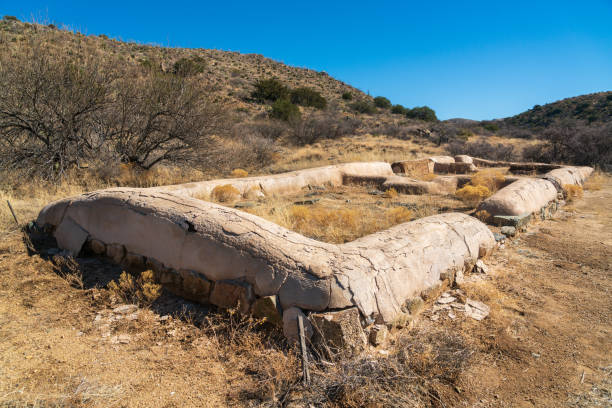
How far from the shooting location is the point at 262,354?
2303 mm

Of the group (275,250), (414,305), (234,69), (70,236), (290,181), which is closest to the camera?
(275,250)

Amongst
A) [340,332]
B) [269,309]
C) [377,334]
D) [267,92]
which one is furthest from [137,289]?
[267,92]

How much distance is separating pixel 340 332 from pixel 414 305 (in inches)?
34.6

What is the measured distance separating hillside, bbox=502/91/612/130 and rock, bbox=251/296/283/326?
32073 millimetres

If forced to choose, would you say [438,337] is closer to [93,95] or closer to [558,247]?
[558,247]

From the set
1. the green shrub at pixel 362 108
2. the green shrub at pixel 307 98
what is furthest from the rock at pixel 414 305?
the green shrub at pixel 362 108

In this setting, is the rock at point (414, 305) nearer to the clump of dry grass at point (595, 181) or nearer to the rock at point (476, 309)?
the rock at point (476, 309)

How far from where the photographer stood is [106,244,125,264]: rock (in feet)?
11.6

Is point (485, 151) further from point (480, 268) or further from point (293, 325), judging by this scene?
point (293, 325)

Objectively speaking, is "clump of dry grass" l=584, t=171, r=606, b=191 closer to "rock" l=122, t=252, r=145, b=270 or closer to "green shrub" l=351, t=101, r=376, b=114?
"rock" l=122, t=252, r=145, b=270

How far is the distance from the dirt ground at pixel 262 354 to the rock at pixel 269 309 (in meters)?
0.10

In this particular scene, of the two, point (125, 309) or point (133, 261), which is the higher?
point (133, 261)

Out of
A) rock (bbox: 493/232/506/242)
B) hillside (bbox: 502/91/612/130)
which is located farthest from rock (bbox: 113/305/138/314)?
hillside (bbox: 502/91/612/130)

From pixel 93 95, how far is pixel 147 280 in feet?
20.1
